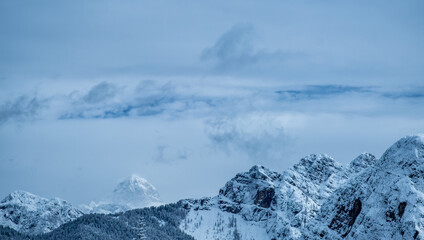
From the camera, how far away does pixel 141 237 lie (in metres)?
170

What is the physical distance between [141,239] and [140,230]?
276 centimetres

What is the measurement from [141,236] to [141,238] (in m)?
1.07

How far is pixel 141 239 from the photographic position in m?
169

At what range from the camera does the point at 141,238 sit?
169250mm

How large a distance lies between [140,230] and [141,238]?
262 centimetres

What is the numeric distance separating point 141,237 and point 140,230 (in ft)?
6.43

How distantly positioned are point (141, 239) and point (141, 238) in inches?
12.8

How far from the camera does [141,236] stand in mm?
170250

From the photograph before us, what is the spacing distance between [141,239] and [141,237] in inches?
42.1

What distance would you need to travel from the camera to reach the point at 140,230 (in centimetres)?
17100
